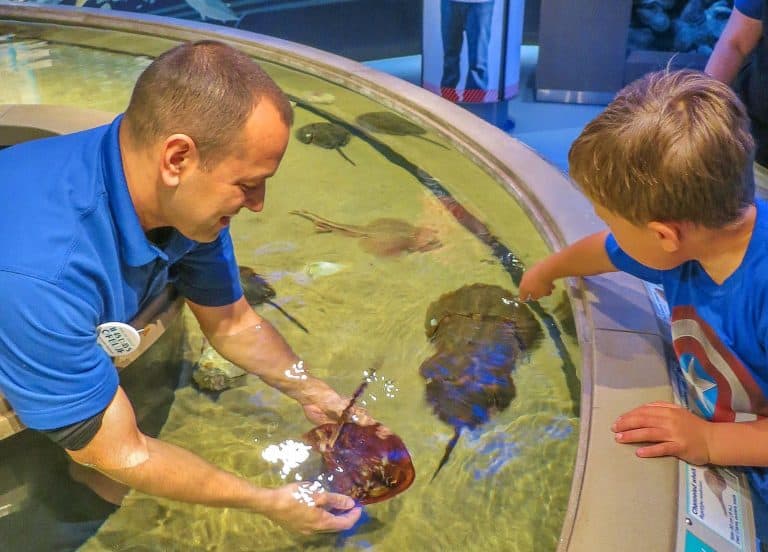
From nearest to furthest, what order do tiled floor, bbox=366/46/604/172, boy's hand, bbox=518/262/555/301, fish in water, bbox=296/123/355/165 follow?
1. boy's hand, bbox=518/262/555/301
2. fish in water, bbox=296/123/355/165
3. tiled floor, bbox=366/46/604/172

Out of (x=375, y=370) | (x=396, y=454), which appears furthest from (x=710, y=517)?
(x=375, y=370)

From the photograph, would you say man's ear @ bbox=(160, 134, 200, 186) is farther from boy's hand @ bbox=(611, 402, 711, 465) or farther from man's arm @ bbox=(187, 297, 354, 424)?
boy's hand @ bbox=(611, 402, 711, 465)

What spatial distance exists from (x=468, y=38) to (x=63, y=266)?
4223 mm

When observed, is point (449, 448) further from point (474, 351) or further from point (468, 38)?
point (468, 38)

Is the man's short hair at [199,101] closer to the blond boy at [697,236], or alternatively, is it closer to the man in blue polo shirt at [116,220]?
the man in blue polo shirt at [116,220]

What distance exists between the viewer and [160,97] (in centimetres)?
130

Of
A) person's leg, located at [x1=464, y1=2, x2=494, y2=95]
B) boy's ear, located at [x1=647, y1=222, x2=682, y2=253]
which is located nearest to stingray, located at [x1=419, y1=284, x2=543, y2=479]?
boy's ear, located at [x1=647, y1=222, x2=682, y2=253]

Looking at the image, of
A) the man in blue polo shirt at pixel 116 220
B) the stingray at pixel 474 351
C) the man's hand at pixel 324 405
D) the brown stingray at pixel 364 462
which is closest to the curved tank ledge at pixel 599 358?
the stingray at pixel 474 351

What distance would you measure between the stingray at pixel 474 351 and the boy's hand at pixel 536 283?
180 millimetres

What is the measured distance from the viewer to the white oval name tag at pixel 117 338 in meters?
1.42

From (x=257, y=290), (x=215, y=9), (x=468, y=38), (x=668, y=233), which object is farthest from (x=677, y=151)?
(x=215, y=9)

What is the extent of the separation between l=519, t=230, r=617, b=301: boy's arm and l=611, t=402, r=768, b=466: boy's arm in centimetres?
44

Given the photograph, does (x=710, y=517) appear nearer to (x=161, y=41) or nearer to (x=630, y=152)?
(x=630, y=152)

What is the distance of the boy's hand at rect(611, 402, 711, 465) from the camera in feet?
4.35
